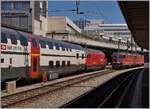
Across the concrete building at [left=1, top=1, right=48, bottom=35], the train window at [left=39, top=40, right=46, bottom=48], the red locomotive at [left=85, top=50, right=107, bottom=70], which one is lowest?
the red locomotive at [left=85, top=50, right=107, bottom=70]

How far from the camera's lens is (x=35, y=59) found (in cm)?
2434

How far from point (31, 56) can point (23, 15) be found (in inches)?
2694

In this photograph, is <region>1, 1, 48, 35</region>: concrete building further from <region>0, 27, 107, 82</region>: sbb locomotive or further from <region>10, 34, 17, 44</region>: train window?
<region>10, 34, 17, 44</region>: train window

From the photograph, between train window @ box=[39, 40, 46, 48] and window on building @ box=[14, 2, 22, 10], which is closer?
train window @ box=[39, 40, 46, 48]

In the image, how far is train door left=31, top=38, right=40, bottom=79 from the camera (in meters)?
23.8

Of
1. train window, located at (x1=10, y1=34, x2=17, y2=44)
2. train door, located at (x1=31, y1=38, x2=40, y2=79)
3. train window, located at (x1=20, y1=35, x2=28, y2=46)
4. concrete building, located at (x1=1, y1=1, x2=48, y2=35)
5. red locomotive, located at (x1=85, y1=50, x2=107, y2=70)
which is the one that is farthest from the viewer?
concrete building, located at (x1=1, y1=1, x2=48, y2=35)

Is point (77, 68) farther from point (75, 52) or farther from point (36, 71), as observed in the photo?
point (36, 71)

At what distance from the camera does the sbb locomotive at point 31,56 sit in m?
20.2

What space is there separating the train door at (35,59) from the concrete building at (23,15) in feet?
208

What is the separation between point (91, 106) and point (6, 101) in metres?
3.61

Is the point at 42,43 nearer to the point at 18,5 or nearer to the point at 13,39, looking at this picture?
the point at 13,39

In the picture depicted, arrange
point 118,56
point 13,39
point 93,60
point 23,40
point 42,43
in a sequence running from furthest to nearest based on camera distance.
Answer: point 118,56 < point 93,60 < point 42,43 < point 23,40 < point 13,39

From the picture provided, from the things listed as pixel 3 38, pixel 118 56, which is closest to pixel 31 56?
pixel 3 38

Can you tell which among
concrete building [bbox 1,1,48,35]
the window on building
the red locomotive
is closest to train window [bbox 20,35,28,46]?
the red locomotive
